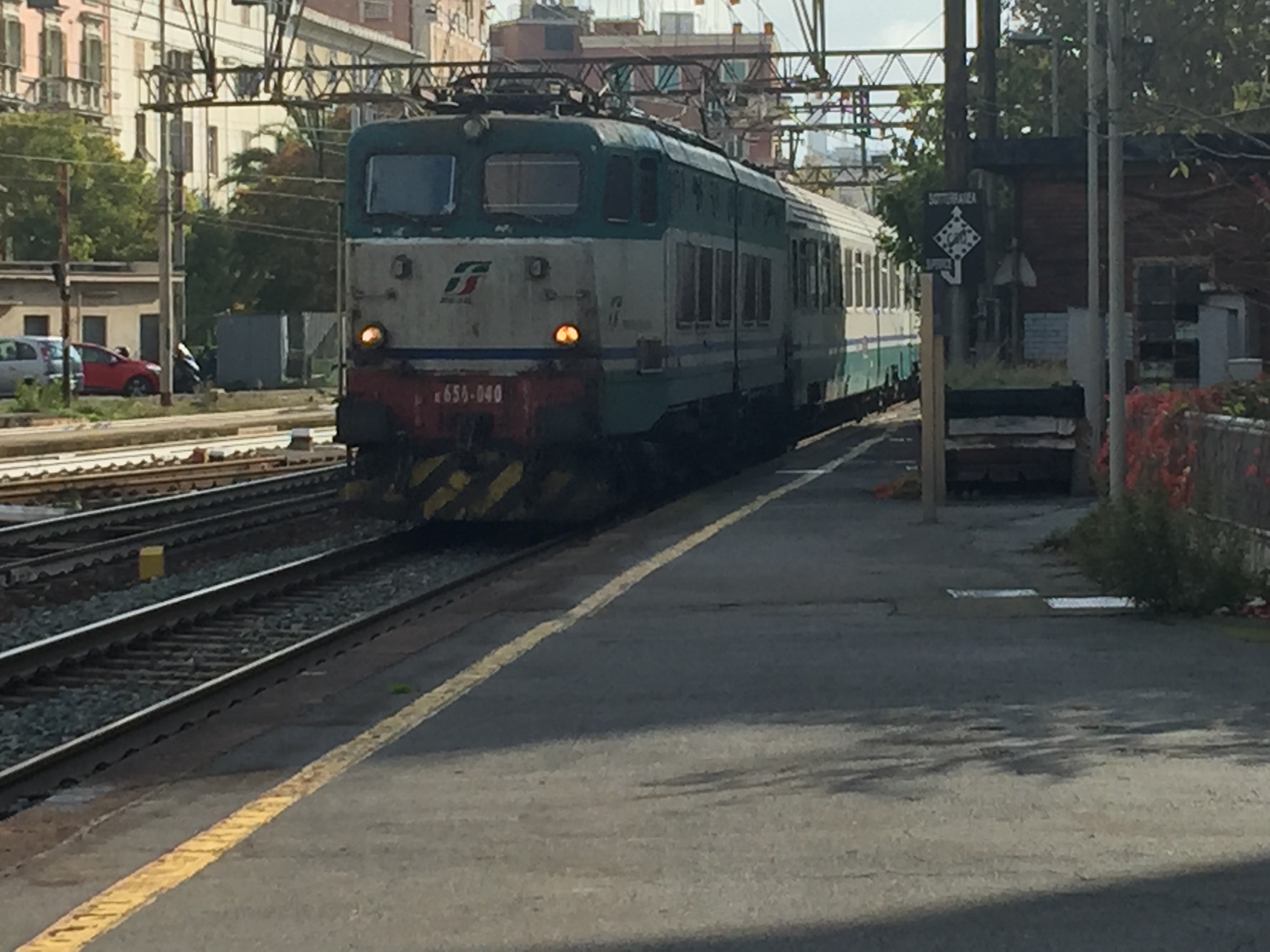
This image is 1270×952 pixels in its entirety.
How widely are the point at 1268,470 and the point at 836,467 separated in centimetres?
1304

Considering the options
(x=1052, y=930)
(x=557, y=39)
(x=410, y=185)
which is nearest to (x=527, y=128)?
(x=410, y=185)

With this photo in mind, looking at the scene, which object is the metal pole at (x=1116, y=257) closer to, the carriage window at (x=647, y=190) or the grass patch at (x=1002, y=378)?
the grass patch at (x=1002, y=378)

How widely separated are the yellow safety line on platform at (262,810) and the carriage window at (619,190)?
519 centimetres

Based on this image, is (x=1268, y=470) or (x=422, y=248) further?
(x=422, y=248)

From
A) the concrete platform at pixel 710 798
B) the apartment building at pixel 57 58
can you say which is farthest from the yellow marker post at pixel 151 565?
the apartment building at pixel 57 58

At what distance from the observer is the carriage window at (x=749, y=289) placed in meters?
23.6

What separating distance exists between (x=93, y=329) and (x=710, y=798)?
6808 centimetres

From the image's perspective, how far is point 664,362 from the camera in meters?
19.7

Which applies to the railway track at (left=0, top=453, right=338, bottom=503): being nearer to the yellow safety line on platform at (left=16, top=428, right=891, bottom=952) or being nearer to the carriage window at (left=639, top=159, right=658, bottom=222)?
the carriage window at (left=639, top=159, right=658, bottom=222)

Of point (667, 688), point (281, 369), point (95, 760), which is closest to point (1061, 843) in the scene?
point (667, 688)

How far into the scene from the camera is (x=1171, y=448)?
15984 mm

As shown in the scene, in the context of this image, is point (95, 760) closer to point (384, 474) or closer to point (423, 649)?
point (423, 649)

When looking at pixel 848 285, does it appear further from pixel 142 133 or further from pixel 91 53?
pixel 142 133

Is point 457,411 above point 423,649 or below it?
above
